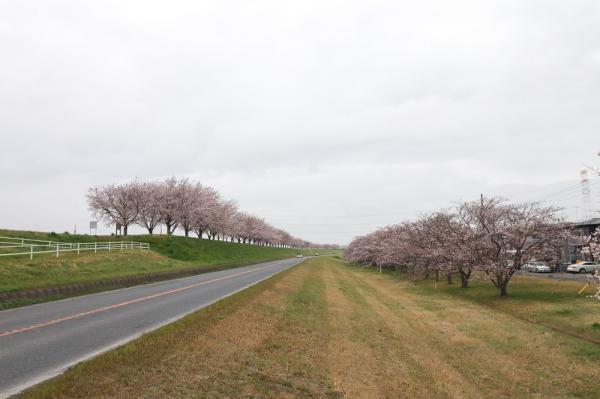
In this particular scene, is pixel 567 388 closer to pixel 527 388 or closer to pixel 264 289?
pixel 527 388

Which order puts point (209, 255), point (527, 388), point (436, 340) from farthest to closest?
point (209, 255) < point (436, 340) < point (527, 388)

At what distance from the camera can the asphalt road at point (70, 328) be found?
768cm

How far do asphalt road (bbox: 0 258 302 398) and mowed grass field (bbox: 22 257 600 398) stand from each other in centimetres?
79

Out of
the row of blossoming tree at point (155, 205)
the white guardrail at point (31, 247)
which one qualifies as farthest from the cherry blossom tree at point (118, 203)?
the white guardrail at point (31, 247)

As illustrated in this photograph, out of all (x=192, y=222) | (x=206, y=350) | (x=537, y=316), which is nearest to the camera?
(x=206, y=350)

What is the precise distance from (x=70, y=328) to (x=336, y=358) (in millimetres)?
7527

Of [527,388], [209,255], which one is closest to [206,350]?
[527,388]

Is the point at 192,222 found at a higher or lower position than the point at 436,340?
→ higher

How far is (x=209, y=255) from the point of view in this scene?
6750cm

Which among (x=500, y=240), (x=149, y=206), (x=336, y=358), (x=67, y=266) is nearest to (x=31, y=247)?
(x=67, y=266)

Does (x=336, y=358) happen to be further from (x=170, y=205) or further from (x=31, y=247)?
(x=170, y=205)

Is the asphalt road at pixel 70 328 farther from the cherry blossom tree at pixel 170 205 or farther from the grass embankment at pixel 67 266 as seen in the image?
the cherry blossom tree at pixel 170 205

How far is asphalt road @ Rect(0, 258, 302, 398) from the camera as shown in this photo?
7680 mm

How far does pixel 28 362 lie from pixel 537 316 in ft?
66.7
